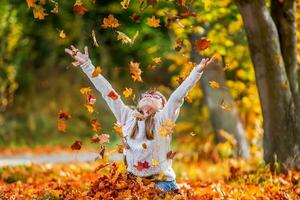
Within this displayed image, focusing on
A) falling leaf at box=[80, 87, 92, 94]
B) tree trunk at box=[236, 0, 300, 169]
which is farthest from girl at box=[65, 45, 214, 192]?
tree trunk at box=[236, 0, 300, 169]

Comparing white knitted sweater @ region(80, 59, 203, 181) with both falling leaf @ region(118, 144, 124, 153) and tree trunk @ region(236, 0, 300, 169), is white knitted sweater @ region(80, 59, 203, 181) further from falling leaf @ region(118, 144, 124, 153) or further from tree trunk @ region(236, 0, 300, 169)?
tree trunk @ region(236, 0, 300, 169)

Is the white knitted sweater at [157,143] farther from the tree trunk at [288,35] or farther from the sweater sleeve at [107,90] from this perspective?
the tree trunk at [288,35]

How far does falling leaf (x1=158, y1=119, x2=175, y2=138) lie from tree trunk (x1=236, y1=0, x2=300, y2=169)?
2872 millimetres

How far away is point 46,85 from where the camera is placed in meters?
23.1

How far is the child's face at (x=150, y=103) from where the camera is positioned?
283 inches

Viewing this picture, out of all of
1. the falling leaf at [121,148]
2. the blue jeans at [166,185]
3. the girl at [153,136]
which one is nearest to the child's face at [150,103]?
the girl at [153,136]

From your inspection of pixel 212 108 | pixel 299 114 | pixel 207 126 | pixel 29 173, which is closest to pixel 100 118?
pixel 207 126

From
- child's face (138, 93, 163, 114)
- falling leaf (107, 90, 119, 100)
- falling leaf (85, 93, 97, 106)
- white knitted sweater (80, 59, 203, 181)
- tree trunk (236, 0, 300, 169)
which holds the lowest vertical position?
white knitted sweater (80, 59, 203, 181)

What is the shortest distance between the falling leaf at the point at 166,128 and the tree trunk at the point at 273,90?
2872mm

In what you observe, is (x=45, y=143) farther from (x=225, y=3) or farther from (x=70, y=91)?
(x=225, y=3)

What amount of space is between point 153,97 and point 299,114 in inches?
131

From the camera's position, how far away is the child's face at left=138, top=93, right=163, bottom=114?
7.18 m

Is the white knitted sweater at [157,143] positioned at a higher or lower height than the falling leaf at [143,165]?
higher

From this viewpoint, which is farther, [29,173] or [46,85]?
[46,85]
